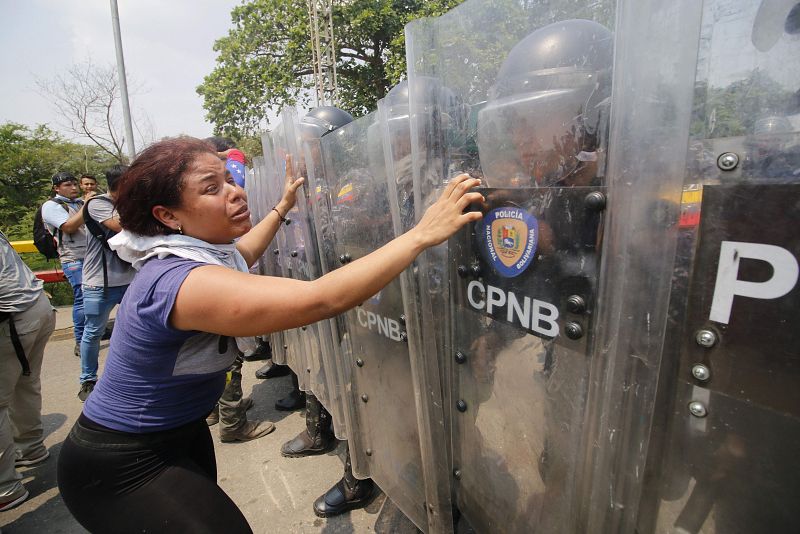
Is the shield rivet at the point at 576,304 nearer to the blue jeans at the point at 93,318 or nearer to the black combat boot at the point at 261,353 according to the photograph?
the blue jeans at the point at 93,318

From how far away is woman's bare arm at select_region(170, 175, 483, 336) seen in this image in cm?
113

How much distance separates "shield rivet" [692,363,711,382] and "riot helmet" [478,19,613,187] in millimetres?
450

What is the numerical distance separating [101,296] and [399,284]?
3.40m

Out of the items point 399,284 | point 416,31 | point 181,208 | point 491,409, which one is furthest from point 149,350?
point 416,31

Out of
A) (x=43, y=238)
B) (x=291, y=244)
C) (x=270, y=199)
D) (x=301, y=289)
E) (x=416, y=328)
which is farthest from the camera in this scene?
(x=43, y=238)

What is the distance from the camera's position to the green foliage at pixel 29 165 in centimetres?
1783

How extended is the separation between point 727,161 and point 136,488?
181 centimetres

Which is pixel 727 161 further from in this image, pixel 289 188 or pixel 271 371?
pixel 271 371

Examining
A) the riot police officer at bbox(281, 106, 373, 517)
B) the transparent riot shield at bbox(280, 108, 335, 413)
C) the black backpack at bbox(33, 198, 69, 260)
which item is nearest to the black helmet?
the riot police officer at bbox(281, 106, 373, 517)

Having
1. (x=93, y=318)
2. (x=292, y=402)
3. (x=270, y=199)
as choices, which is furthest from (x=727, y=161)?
(x=93, y=318)

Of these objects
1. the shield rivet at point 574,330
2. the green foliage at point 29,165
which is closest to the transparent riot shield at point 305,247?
the shield rivet at point 574,330

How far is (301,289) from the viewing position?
3.70 ft

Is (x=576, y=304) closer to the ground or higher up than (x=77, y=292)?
higher up

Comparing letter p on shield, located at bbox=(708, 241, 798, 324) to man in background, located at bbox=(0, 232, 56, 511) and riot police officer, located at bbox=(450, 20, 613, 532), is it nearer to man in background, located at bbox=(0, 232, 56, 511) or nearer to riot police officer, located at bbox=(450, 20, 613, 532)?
riot police officer, located at bbox=(450, 20, 613, 532)
